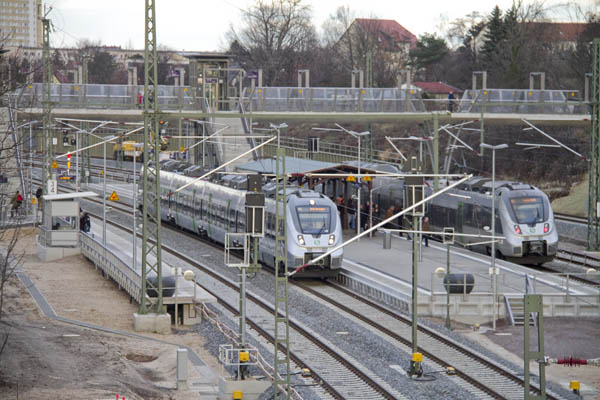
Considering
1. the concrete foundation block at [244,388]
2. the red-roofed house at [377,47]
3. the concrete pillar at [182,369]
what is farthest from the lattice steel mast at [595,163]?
the red-roofed house at [377,47]

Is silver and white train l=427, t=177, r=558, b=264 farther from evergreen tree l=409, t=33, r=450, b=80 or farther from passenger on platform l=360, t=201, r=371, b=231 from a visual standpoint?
evergreen tree l=409, t=33, r=450, b=80

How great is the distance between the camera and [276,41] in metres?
110

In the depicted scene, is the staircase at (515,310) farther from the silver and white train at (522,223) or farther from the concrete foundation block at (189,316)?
the concrete foundation block at (189,316)

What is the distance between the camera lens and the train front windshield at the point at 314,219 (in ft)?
119

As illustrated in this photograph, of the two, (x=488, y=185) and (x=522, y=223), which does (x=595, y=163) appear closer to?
(x=488, y=185)

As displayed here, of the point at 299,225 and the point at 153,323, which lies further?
the point at 299,225

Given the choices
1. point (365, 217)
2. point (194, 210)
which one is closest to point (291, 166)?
point (365, 217)

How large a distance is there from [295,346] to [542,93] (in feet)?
92.2

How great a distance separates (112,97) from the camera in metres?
55.9

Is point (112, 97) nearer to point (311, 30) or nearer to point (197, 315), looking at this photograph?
point (197, 315)

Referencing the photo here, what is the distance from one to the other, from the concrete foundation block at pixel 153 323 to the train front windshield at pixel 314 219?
785 cm

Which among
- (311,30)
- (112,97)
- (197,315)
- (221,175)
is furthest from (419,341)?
(311,30)

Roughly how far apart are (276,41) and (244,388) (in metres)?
90.0

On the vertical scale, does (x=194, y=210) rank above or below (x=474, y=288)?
above
